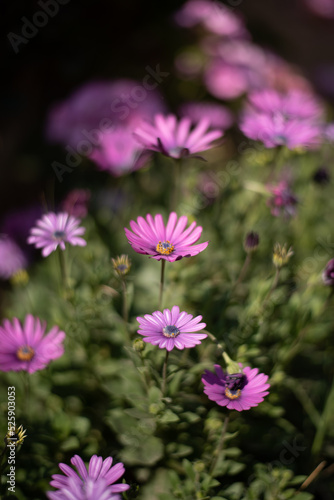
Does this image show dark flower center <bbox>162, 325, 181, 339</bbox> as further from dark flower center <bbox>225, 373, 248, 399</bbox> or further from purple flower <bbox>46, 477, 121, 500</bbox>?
purple flower <bbox>46, 477, 121, 500</bbox>

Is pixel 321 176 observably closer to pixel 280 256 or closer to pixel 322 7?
pixel 280 256

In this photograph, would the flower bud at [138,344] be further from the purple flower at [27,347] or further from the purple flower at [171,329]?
the purple flower at [27,347]

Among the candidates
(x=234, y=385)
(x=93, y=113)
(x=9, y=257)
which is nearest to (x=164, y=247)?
(x=234, y=385)

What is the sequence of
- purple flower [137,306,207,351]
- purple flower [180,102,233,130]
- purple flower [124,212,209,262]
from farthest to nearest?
purple flower [180,102,233,130] → purple flower [124,212,209,262] → purple flower [137,306,207,351]

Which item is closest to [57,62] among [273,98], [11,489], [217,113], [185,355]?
[217,113]

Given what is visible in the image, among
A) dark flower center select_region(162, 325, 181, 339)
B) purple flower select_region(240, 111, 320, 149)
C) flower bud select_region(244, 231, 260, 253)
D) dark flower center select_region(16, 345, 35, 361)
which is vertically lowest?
dark flower center select_region(16, 345, 35, 361)

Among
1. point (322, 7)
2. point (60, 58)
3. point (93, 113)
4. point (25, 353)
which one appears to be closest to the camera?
point (25, 353)

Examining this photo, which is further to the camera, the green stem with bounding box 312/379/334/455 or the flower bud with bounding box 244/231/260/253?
the green stem with bounding box 312/379/334/455

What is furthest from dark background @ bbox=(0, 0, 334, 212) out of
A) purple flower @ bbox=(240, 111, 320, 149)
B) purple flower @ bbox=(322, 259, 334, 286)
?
purple flower @ bbox=(322, 259, 334, 286)
